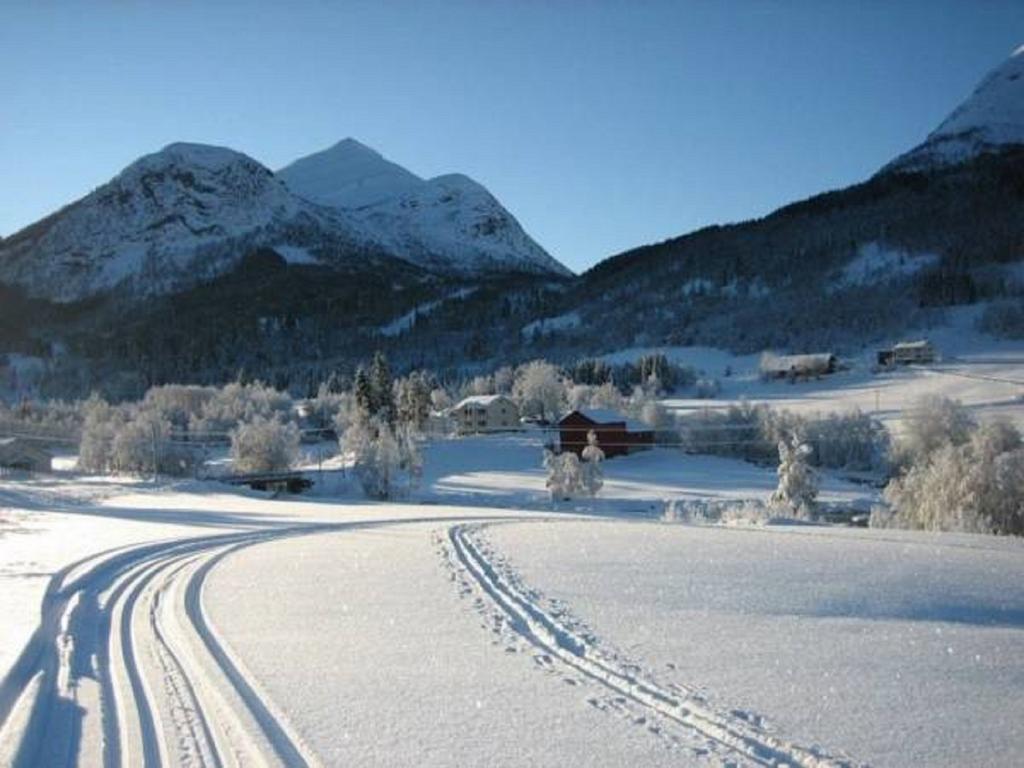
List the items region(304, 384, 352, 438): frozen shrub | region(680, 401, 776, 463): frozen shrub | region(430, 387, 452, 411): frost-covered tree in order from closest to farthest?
region(680, 401, 776, 463): frozen shrub → region(304, 384, 352, 438): frozen shrub → region(430, 387, 452, 411): frost-covered tree

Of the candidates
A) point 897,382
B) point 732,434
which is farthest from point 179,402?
point 897,382

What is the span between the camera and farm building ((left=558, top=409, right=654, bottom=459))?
3248 inches

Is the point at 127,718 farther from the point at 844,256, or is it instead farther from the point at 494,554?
the point at 844,256

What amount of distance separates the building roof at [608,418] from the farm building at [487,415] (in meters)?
16.1

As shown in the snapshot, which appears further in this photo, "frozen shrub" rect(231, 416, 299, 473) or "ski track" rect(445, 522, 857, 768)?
"frozen shrub" rect(231, 416, 299, 473)

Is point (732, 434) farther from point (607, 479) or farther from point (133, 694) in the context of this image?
point (133, 694)

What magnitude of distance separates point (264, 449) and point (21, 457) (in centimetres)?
1994

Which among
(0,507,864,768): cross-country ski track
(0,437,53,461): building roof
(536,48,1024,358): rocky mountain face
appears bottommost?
(0,507,864,768): cross-country ski track

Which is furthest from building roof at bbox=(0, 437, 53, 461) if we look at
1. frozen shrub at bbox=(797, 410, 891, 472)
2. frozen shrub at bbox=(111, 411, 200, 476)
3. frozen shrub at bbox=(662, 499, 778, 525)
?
frozen shrub at bbox=(797, 410, 891, 472)

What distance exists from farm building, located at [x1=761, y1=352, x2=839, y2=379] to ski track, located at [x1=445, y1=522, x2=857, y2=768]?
10578 centimetres

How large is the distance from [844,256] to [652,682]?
184508 millimetres

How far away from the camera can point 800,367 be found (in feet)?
364

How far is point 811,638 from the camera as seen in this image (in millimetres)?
9883

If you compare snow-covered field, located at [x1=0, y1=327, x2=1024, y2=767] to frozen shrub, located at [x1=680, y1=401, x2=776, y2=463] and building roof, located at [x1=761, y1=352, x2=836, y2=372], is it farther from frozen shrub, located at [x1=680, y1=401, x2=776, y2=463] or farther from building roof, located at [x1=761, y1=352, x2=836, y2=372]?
building roof, located at [x1=761, y1=352, x2=836, y2=372]
